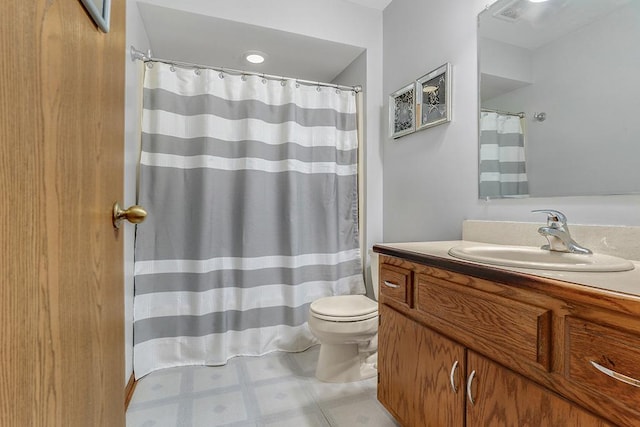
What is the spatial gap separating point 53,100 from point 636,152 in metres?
1.51

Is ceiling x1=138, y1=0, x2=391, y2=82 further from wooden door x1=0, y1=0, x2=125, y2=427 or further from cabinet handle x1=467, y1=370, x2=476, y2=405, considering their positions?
cabinet handle x1=467, y1=370, x2=476, y2=405

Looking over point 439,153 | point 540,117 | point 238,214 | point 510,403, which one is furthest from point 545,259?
point 238,214

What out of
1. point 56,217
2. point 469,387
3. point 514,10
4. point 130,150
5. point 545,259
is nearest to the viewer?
point 56,217

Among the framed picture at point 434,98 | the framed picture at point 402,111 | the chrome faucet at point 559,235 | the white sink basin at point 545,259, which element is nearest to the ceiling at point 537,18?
the framed picture at point 434,98

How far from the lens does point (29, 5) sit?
1.34 feet

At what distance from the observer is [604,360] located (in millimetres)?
592

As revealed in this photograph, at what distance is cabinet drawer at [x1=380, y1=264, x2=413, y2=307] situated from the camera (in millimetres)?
1161

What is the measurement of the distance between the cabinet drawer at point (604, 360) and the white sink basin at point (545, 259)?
0.61 feet

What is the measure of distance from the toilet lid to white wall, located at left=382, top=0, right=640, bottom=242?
1.78 ft

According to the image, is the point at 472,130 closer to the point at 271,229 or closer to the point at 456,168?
the point at 456,168

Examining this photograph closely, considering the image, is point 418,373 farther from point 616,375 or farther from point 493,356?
A: point 616,375

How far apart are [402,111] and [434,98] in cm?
31

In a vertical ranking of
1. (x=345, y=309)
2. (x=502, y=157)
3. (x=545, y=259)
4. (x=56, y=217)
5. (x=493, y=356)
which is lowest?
(x=345, y=309)

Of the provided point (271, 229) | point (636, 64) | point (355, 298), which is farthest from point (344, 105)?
point (636, 64)
